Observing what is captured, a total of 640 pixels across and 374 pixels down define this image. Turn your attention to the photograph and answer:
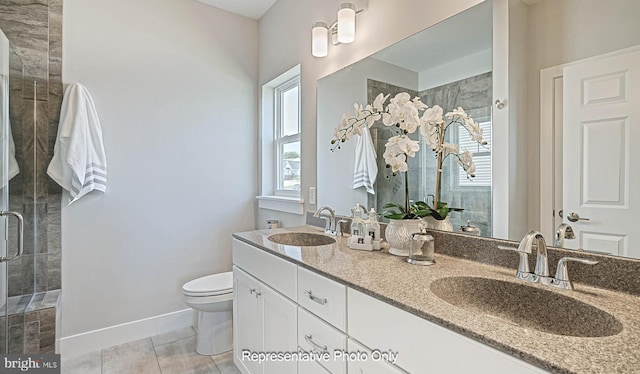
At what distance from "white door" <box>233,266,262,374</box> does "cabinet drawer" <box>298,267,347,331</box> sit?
46 cm

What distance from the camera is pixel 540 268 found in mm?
977

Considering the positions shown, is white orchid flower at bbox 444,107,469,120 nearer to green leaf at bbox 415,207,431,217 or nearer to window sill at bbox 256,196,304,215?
green leaf at bbox 415,207,431,217

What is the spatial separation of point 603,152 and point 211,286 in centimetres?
213

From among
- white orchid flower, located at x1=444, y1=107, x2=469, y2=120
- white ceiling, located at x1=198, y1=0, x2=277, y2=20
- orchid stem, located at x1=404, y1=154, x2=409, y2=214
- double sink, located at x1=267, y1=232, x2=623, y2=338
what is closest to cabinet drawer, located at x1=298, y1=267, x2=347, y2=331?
double sink, located at x1=267, y1=232, x2=623, y2=338

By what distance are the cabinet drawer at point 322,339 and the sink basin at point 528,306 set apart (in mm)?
360

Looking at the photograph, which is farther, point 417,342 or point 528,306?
point 528,306

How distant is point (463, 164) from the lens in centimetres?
134

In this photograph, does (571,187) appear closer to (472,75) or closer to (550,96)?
(550,96)

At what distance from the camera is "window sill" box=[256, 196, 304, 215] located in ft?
7.69

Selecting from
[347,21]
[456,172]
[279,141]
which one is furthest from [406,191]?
[279,141]

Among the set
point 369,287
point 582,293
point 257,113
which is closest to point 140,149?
point 257,113

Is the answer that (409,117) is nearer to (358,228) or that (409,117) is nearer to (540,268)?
(358,228)

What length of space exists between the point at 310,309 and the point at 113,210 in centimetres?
181

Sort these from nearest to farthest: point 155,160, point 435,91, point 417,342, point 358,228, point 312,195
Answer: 1. point 417,342
2. point 435,91
3. point 358,228
4. point 312,195
5. point 155,160
